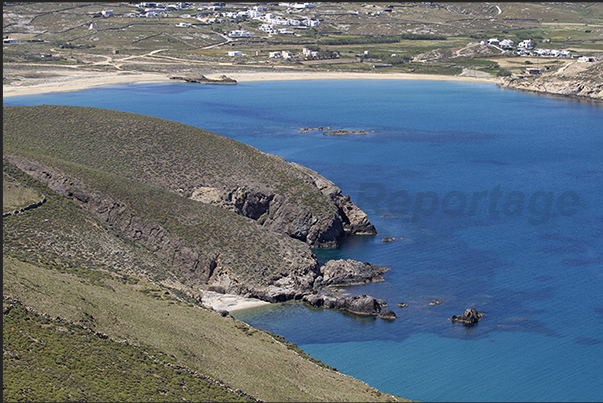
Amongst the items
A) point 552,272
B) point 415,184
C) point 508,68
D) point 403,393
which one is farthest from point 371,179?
point 508,68

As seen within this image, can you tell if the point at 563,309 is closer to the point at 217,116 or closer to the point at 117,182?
the point at 117,182

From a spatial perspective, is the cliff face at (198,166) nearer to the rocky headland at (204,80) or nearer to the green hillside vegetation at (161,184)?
the green hillside vegetation at (161,184)

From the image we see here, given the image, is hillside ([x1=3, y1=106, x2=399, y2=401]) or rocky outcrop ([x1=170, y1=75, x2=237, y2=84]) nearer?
hillside ([x1=3, y1=106, x2=399, y2=401])

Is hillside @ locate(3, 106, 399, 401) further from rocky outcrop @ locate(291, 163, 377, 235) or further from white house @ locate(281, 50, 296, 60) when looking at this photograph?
white house @ locate(281, 50, 296, 60)

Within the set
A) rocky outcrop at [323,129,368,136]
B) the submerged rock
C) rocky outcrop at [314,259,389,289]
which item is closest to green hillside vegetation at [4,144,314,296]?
rocky outcrop at [314,259,389,289]

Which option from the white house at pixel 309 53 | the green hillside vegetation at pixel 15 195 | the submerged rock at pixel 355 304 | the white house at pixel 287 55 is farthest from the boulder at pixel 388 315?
the white house at pixel 309 53

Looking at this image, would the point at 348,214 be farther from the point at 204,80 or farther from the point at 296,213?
the point at 204,80
